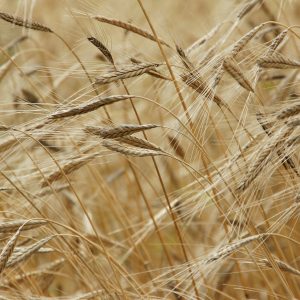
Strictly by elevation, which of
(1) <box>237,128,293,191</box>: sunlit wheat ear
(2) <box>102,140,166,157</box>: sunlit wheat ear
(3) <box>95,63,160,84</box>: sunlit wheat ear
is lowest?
(1) <box>237,128,293,191</box>: sunlit wheat ear

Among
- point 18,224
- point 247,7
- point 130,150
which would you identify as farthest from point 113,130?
point 247,7

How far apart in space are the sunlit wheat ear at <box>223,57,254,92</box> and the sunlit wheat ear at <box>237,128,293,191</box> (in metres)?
0.13

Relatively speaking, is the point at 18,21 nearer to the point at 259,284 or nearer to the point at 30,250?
the point at 30,250

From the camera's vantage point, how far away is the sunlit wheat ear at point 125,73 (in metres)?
1.58

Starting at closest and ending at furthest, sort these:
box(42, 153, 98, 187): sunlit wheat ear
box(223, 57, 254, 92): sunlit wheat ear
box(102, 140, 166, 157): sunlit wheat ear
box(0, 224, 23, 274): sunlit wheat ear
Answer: box(0, 224, 23, 274): sunlit wheat ear
box(102, 140, 166, 157): sunlit wheat ear
box(223, 57, 254, 92): sunlit wheat ear
box(42, 153, 98, 187): sunlit wheat ear

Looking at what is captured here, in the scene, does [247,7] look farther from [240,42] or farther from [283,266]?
[283,266]

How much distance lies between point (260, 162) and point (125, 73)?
347 mm

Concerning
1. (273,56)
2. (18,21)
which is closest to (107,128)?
(273,56)

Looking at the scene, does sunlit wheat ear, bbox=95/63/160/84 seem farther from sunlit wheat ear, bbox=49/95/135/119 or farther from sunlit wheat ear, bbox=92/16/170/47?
sunlit wheat ear, bbox=92/16/170/47

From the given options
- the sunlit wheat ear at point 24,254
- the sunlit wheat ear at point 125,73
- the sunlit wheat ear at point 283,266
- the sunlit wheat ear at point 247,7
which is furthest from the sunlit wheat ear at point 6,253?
the sunlit wheat ear at point 247,7

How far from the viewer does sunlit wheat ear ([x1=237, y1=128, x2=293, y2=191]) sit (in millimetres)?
1513

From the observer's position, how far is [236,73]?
164 centimetres

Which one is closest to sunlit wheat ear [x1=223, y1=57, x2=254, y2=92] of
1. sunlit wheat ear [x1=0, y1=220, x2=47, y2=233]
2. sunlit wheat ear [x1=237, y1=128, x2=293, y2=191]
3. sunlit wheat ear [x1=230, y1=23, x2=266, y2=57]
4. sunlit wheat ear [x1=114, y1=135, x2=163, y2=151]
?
sunlit wheat ear [x1=230, y1=23, x2=266, y2=57]

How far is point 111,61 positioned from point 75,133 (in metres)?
0.21
